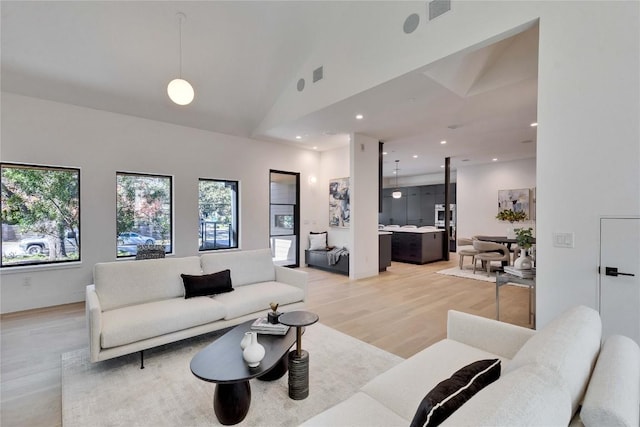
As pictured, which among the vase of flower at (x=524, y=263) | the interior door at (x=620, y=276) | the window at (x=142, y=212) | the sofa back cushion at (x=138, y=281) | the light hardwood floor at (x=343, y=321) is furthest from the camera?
the window at (x=142, y=212)

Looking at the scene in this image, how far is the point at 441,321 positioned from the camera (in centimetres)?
378

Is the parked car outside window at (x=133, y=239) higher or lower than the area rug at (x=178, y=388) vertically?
higher

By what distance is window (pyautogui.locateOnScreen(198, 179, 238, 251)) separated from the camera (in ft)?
19.8

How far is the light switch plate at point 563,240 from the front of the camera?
95.1 inches

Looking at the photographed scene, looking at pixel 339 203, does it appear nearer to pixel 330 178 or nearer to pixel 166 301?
pixel 330 178

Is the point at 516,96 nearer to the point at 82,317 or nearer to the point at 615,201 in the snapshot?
the point at 615,201

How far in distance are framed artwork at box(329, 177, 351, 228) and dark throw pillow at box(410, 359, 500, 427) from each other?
5.78 meters

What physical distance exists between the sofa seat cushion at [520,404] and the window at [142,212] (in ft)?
18.3

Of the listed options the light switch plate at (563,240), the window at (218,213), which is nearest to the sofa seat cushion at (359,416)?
the light switch plate at (563,240)

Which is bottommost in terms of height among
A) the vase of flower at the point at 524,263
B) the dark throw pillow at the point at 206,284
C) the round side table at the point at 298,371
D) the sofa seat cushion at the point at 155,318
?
the round side table at the point at 298,371

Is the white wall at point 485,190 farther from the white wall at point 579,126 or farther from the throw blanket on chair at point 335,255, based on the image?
the white wall at point 579,126

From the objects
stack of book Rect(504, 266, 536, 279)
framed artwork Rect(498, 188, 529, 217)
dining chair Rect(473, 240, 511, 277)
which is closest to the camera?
stack of book Rect(504, 266, 536, 279)

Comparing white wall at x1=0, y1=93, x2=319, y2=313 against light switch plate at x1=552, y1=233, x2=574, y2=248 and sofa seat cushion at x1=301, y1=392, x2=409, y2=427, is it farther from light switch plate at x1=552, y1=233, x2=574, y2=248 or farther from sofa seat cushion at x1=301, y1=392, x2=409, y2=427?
light switch plate at x1=552, y1=233, x2=574, y2=248

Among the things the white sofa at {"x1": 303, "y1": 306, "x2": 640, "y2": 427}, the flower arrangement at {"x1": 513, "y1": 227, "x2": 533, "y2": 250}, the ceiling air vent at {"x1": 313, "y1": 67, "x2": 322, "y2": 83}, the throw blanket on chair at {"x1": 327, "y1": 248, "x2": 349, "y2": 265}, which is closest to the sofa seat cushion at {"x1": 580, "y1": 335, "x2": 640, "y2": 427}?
the white sofa at {"x1": 303, "y1": 306, "x2": 640, "y2": 427}
